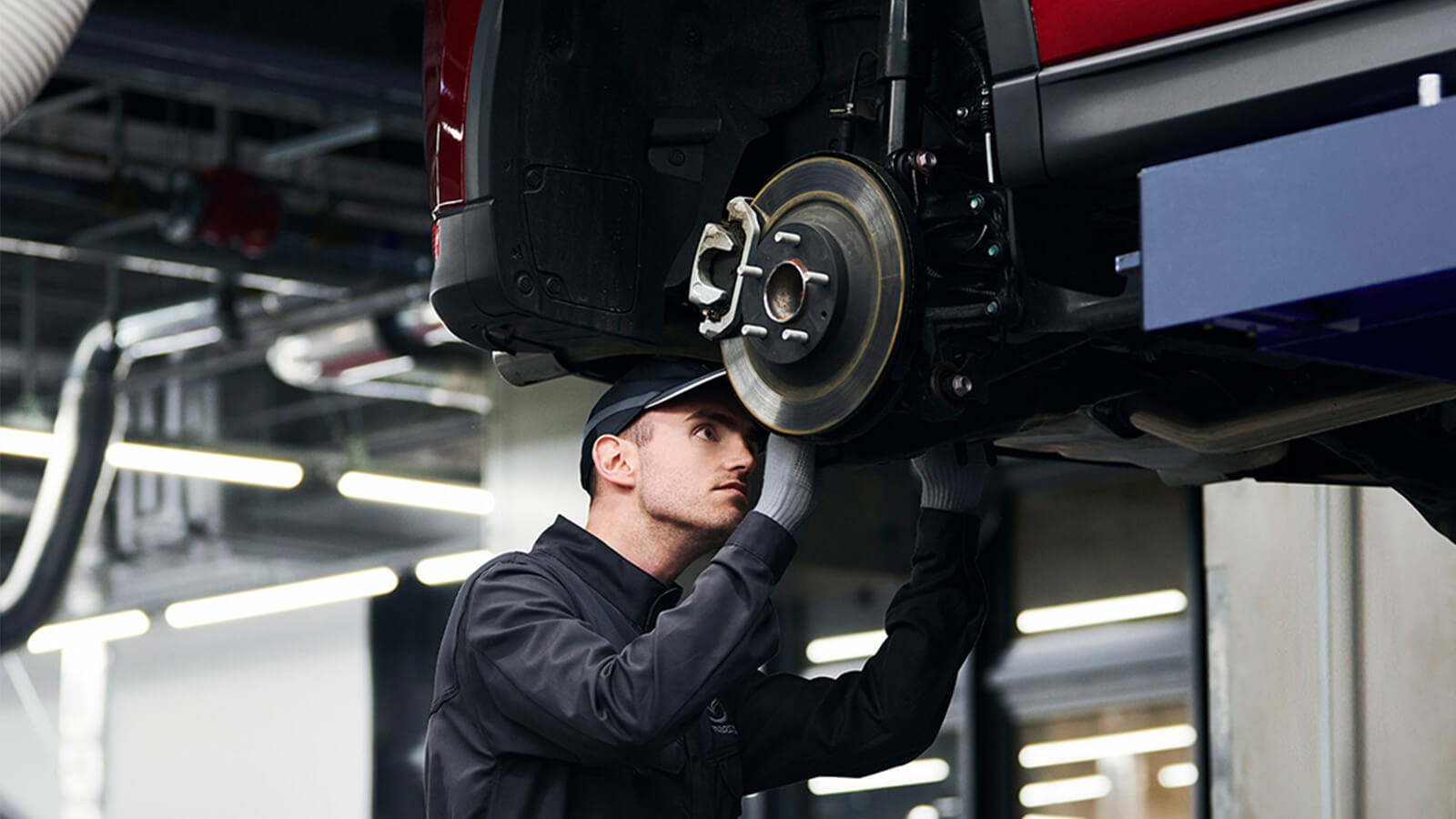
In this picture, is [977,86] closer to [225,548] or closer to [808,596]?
[808,596]

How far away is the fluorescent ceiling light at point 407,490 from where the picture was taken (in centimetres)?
1229

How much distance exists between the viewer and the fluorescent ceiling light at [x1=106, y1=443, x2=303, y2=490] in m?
11.1

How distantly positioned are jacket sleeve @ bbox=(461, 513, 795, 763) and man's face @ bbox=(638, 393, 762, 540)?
0.60ft

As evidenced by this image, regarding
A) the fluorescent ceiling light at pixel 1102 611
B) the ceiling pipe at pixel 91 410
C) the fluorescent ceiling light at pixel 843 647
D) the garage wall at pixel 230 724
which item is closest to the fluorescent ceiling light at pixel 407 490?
the garage wall at pixel 230 724

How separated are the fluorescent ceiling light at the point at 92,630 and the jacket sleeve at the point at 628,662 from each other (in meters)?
14.1

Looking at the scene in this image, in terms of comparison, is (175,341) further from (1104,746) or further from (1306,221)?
(1306,221)

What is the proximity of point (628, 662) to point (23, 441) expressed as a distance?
32.4 ft

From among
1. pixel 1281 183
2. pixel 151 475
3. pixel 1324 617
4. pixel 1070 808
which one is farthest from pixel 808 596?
Answer: pixel 151 475

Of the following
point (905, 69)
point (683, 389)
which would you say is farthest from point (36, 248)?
point (905, 69)

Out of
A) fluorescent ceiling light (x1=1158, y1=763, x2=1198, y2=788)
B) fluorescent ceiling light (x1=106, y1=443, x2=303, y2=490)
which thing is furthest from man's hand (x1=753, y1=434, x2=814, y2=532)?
fluorescent ceiling light (x1=106, y1=443, x2=303, y2=490)

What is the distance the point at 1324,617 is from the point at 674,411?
205 centimetres

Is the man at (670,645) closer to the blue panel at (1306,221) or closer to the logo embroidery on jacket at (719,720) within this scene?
the logo embroidery on jacket at (719,720)

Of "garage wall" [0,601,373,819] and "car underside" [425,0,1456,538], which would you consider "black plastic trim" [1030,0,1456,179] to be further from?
"garage wall" [0,601,373,819]

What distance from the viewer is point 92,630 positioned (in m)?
16.5
